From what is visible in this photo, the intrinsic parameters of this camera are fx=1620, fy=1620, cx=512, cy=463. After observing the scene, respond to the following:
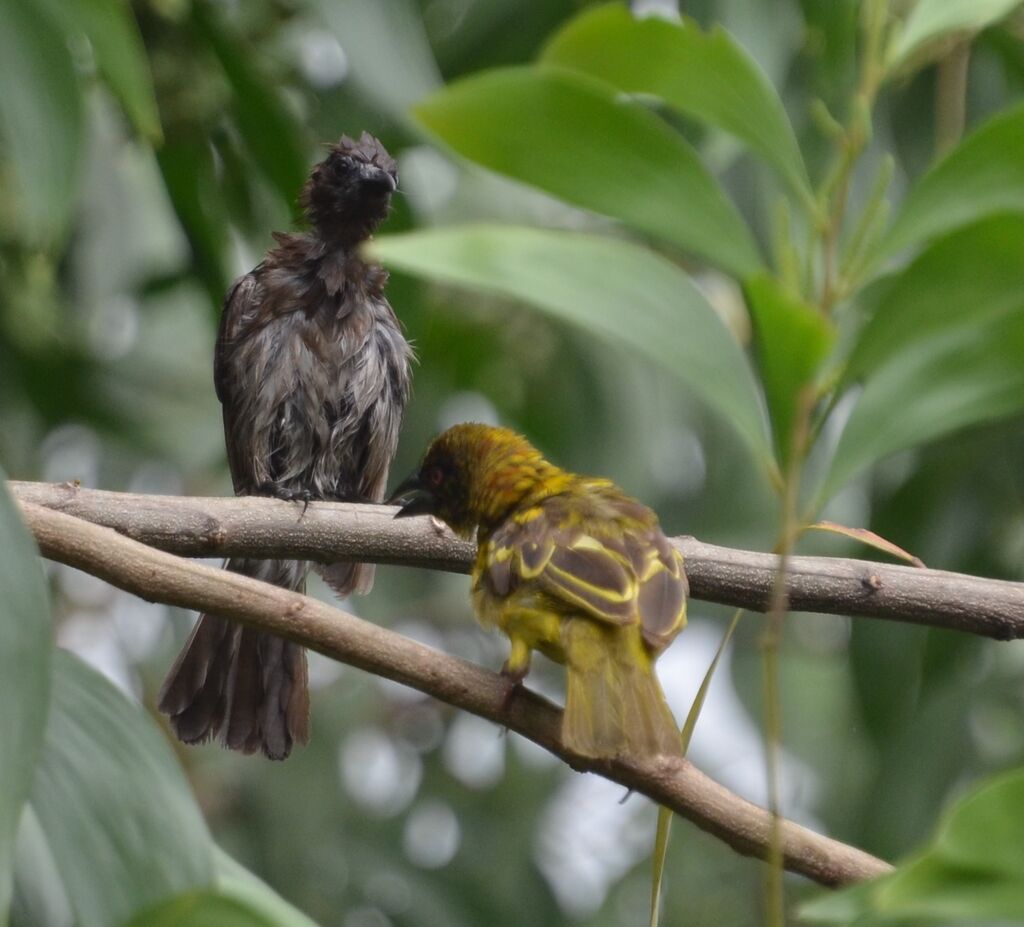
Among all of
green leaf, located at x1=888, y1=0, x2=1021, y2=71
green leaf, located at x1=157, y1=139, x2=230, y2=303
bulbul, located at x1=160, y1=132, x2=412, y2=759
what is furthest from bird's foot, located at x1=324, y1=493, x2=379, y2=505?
green leaf, located at x1=888, y1=0, x2=1021, y2=71

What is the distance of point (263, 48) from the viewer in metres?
5.43

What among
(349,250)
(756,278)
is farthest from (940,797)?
(756,278)

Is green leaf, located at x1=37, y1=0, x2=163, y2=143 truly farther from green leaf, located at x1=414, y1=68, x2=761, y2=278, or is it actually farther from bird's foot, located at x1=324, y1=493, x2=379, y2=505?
bird's foot, located at x1=324, y1=493, x2=379, y2=505

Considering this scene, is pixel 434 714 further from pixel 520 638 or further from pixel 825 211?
pixel 825 211

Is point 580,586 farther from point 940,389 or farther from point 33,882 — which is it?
point 940,389

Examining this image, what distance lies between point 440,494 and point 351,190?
1530mm

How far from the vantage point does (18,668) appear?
6.99ft

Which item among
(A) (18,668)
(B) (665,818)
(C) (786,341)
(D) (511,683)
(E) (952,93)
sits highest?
(E) (952,93)

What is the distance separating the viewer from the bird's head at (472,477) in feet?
11.5

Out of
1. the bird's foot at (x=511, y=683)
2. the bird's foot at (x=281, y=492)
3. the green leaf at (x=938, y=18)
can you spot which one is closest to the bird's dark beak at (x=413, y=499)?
the bird's foot at (x=281, y=492)

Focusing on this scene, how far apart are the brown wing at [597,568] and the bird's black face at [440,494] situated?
0.79ft

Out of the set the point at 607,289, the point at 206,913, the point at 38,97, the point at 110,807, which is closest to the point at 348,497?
the point at 38,97

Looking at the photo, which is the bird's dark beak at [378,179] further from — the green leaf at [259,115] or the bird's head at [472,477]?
the bird's head at [472,477]

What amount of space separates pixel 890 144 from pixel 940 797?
2074mm
